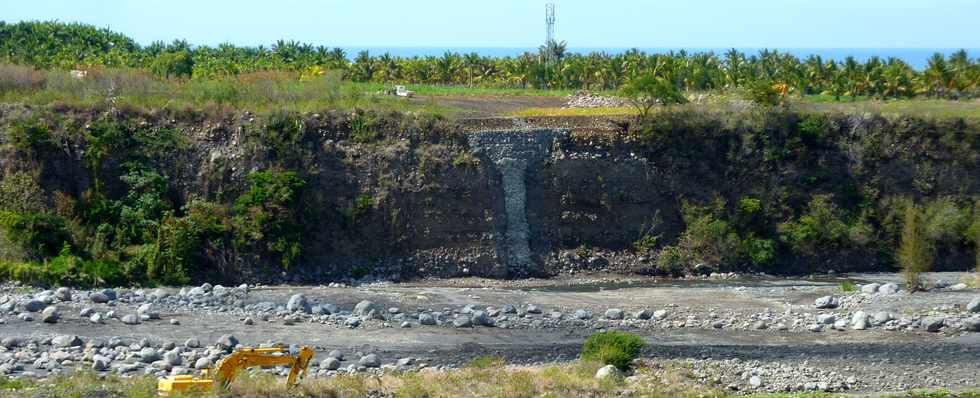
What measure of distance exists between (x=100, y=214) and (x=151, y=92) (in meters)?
7.36

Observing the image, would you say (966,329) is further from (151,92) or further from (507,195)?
(151,92)

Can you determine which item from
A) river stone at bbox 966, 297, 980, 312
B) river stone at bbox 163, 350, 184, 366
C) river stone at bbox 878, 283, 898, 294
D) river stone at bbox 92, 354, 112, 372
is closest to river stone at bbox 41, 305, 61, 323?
river stone at bbox 92, 354, 112, 372

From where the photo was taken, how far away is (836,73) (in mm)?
61094

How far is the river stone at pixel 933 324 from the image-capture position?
32.2 metres

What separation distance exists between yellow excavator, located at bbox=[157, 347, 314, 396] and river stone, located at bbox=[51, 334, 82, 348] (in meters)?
5.20

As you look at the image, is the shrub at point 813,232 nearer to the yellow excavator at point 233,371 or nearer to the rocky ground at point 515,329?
the rocky ground at point 515,329

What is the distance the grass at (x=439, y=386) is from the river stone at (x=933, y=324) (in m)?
5.68

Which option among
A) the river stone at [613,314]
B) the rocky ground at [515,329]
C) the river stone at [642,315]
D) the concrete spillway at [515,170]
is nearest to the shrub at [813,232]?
the rocky ground at [515,329]

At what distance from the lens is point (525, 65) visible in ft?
222

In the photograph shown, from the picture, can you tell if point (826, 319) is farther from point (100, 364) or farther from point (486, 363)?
point (100, 364)

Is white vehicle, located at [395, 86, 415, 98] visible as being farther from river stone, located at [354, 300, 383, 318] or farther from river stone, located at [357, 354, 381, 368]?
river stone, located at [357, 354, 381, 368]

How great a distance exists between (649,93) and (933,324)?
16440 mm

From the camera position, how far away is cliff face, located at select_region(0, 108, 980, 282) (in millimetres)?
41281

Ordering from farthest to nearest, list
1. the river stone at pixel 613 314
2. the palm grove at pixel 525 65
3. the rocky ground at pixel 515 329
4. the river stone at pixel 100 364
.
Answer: the palm grove at pixel 525 65, the river stone at pixel 613 314, the rocky ground at pixel 515 329, the river stone at pixel 100 364
